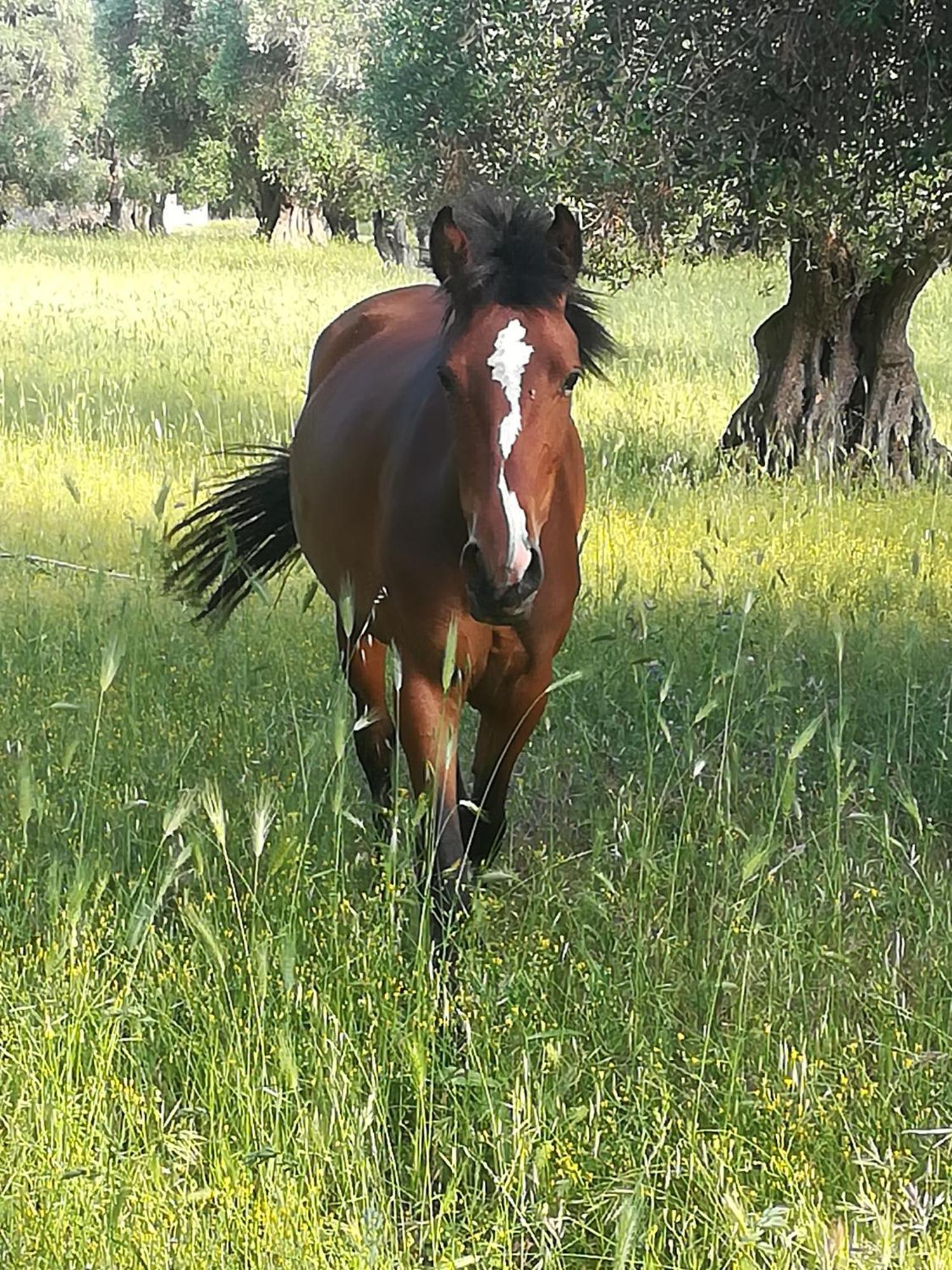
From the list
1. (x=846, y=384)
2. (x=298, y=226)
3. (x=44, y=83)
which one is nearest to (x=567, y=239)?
(x=846, y=384)

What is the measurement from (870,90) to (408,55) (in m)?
9.22

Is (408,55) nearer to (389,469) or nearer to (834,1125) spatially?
(389,469)

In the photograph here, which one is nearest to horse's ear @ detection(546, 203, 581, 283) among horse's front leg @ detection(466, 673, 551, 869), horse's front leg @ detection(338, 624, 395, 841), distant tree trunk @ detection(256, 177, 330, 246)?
horse's front leg @ detection(466, 673, 551, 869)

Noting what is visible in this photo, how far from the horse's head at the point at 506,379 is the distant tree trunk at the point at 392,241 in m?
25.2

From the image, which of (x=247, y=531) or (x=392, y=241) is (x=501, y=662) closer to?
(x=247, y=531)

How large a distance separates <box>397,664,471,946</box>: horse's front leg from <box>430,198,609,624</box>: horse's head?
490 mm

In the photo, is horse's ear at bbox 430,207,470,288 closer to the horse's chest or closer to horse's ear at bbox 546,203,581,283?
horse's ear at bbox 546,203,581,283

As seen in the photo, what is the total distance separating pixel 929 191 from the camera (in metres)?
6.13

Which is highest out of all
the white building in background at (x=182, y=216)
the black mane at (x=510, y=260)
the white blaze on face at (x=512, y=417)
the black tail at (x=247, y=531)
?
the black mane at (x=510, y=260)

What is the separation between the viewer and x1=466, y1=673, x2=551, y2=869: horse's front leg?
3809 millimetres

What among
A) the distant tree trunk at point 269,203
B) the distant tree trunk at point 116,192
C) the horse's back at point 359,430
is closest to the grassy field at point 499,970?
the horse's back at point 359,430

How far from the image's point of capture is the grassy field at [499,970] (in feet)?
8.18

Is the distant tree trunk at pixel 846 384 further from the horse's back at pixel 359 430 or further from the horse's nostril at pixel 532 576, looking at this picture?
the horse's nostril at pixel 532 576

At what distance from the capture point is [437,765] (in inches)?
140
